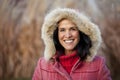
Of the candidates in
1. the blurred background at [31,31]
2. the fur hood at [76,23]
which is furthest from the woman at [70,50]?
the blurred background at [31,31]

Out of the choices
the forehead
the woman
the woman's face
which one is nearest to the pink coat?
the woman

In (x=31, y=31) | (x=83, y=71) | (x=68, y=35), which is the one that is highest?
(x=68, y=35)

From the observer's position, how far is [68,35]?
298 centimetres

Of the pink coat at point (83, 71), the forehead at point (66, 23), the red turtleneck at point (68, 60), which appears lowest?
the pink coat at point (83, 71)

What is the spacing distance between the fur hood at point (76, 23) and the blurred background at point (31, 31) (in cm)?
237

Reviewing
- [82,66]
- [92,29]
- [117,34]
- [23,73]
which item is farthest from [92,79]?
[23,73]

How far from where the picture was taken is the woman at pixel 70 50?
301 centimetres

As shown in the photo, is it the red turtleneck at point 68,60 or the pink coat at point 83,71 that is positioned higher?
the red turtleneck at point 68,60

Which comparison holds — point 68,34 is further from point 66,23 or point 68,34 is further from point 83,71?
point 83,71

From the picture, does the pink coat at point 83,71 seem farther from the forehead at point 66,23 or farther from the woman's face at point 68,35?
the forehead at point 66,23

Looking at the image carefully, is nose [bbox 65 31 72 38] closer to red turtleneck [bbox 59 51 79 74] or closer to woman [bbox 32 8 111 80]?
woman [bbox 32 8 111 80]

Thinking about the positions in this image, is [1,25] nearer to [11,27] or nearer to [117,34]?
[11,27]

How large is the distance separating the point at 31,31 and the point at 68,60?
9.25 ft

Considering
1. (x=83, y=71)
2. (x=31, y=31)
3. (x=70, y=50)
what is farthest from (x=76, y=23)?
(x=31, y=31)
